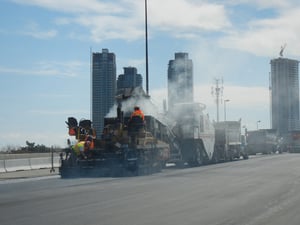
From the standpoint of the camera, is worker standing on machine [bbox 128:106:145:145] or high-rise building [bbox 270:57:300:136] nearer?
worker standing on machine [bbox 128:106:145:145]

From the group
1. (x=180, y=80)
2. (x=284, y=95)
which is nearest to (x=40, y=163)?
(x=180, y=80)

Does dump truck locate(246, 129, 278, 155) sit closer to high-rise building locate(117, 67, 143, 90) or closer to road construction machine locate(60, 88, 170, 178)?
high-rise building locate(117, 67, 143, 90)

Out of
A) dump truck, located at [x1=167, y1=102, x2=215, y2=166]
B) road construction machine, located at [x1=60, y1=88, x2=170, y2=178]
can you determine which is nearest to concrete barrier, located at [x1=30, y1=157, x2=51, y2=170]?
road construction machine, located at [x1=60, y1=88, x2=170, y2=178]

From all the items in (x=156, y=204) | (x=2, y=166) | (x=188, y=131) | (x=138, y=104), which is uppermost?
(x=138, y=104)

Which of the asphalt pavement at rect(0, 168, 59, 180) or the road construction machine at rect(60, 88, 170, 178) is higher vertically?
the road construction machine at rect(60, 88, 170, 178)

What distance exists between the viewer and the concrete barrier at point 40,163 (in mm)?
33156

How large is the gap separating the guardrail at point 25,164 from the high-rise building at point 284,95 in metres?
38.2

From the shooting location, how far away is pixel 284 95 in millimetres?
66938

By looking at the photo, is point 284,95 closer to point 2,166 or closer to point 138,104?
point 138,104

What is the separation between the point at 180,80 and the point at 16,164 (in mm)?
14699

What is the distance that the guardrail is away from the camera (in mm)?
30292

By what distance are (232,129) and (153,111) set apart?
49.4ft

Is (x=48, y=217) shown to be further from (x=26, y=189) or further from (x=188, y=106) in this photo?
(x=188, y=106)

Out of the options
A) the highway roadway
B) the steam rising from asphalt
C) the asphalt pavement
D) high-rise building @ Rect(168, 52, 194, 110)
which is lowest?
the highway roadway
